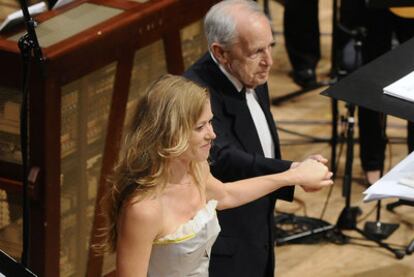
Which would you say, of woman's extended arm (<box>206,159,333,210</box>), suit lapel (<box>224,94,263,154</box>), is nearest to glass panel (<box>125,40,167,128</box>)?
suit lapel (<box>224,94,263,154</box>)

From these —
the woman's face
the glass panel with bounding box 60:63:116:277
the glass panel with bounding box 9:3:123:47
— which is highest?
the woman's face

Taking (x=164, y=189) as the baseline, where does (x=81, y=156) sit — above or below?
below

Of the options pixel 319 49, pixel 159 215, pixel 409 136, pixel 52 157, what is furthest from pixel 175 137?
pixel 319 49

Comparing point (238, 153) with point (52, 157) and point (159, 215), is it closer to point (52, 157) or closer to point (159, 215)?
point (159, 215)

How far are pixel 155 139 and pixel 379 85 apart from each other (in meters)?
0.93

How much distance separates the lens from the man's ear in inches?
155

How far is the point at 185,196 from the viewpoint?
3523 millimetres

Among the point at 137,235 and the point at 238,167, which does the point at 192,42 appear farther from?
the point at 137,235

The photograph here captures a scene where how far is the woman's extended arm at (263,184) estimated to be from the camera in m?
3.69

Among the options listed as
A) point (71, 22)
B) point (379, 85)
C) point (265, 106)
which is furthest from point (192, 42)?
point (379, 85)

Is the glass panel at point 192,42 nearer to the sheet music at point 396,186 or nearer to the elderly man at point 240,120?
the elderly man at point 240,120

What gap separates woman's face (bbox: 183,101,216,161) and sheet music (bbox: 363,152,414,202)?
58cm

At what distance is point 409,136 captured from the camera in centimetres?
597

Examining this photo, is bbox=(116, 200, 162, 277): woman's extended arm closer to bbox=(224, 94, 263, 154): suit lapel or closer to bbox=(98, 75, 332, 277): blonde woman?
bbox=(98, 75, 332, 277): blonde woman
